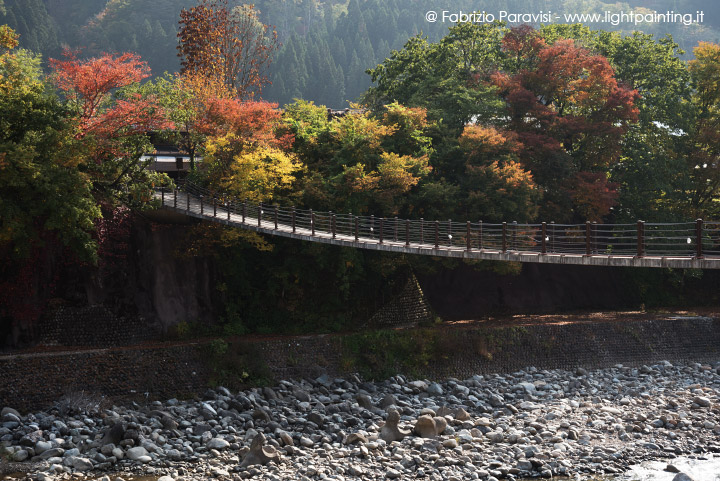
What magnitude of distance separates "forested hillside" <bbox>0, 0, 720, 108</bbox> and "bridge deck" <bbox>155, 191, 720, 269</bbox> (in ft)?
143

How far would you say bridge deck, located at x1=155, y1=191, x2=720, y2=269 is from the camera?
15.1 meters

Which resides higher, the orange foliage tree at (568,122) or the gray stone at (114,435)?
the orange foliage tree at (568,122)

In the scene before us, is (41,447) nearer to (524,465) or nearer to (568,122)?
(524,465)

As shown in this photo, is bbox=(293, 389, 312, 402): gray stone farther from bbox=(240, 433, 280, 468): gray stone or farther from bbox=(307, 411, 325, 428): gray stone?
bbox=(240, 433, 280, 468): gray stone

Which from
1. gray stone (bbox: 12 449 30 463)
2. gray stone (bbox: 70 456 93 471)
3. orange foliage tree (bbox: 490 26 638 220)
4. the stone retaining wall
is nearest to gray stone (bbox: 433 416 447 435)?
the stone retaining wall

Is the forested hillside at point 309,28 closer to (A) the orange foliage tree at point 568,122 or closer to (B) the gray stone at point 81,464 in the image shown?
(A) the orange foliage tree at point 568,122

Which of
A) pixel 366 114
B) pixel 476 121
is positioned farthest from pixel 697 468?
pixel 366 114

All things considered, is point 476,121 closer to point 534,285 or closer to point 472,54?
point 472,54

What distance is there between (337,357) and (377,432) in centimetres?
480

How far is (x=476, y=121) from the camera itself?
25234mm

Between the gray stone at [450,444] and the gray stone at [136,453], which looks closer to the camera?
the gray stone at [136,453]

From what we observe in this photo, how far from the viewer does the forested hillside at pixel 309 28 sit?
211ft

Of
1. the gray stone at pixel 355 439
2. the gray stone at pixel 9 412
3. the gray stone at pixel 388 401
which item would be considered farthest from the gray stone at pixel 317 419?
the gray stone at pixel 9 412

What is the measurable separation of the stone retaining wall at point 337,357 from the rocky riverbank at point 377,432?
1.85ft
